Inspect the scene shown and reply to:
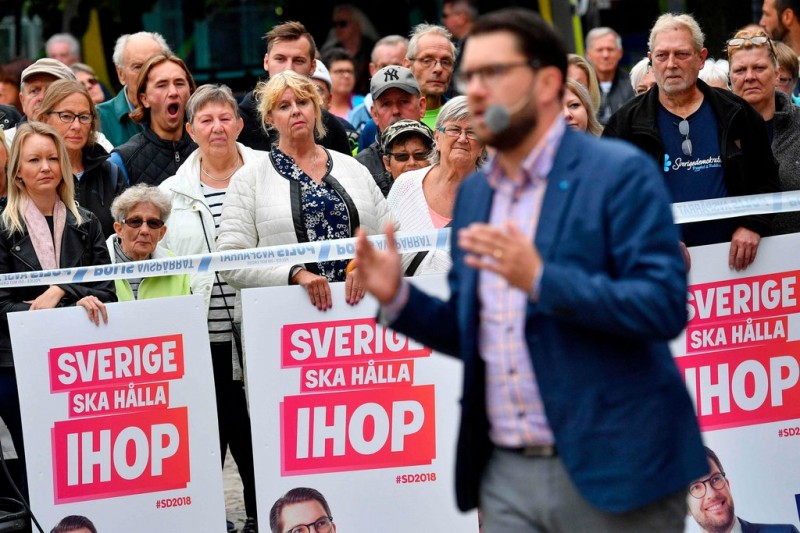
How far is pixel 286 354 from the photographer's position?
642cm

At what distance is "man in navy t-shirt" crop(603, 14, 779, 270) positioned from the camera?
6664mm

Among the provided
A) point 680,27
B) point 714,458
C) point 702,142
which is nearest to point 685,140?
point 702,142

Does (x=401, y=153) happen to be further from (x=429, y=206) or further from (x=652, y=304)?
(x=652, y=304)

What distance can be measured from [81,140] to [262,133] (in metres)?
1.13

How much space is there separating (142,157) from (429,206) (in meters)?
1.97

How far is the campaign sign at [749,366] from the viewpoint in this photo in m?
6.53

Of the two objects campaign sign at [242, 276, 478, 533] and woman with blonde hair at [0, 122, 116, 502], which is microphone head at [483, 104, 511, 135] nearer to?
campaign sign at [242, 276, 478, 533]

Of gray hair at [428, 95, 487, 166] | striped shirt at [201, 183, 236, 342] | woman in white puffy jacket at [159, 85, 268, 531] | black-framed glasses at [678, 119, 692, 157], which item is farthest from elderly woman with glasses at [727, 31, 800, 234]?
striped shirt at [201, 183, 236, 342]

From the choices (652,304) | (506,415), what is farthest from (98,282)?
(652,304)

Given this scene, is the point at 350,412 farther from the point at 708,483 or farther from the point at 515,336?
the point at 515,336

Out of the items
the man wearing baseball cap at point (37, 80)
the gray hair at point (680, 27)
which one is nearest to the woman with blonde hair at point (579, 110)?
the gray hair at point (680, 27)

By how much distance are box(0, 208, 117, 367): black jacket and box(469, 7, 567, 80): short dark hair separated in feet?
11.4

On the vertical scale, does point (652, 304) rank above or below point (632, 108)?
below

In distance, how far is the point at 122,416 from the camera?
6.48m
